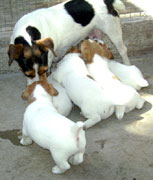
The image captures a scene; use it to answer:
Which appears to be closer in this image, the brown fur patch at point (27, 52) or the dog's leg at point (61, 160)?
the dog's leg at point (61, 160)

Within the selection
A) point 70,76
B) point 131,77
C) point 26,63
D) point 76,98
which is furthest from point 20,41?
point 131,77

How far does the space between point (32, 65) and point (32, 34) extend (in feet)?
1.83

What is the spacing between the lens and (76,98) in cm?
447

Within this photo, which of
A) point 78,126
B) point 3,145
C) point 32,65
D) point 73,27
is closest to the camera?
point 78,126

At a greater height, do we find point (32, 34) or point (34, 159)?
point (32, 34)

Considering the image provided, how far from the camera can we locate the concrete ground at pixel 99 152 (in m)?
3.68

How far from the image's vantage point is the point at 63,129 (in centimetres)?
343

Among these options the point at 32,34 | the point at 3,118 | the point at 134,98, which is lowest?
the point at 3,118

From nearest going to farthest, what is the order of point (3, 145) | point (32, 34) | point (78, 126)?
point (78, 126)
point (3, 145)
point (32, 34)

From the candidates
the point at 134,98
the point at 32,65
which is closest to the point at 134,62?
the point at 134,98

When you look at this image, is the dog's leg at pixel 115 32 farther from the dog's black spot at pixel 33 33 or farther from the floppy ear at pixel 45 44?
the floppy ear at pixel 45 44

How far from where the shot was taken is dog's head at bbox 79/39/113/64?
5.07 meters

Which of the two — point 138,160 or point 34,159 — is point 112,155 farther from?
point 34,159

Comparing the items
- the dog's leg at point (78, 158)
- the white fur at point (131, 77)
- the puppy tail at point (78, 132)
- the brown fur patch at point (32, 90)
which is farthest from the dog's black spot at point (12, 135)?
the white fur at point (131, 77)
